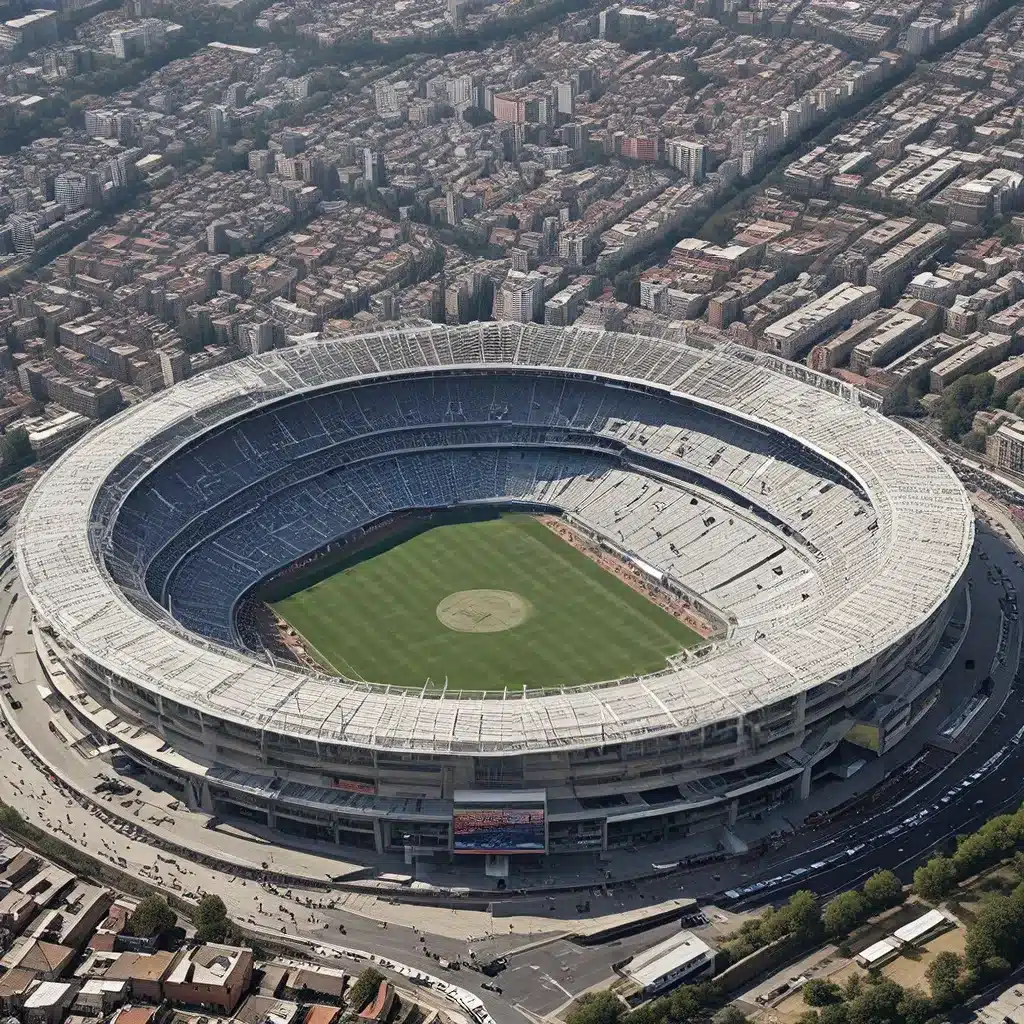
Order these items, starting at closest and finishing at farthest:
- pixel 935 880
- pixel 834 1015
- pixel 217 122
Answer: pixel 834 1015, pixel 935 880, pixel 217 122

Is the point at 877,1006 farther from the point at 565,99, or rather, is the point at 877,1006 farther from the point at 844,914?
the point at 565,99

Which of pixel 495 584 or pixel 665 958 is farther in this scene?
pixel 495 584

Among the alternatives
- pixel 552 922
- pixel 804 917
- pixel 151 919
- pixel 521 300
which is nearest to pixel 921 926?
pixel 804 917

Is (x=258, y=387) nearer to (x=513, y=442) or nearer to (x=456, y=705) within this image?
(x=513, y=442)

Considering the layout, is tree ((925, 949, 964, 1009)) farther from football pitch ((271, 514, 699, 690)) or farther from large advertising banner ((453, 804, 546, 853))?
football pitch ((271, 514, 699, 690))

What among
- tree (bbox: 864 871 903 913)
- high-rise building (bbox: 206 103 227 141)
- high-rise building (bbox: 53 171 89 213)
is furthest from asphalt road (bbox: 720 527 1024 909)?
high-rise building (bbox: 206 103 227 141)

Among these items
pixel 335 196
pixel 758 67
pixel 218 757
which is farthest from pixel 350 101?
pixel 218 757
